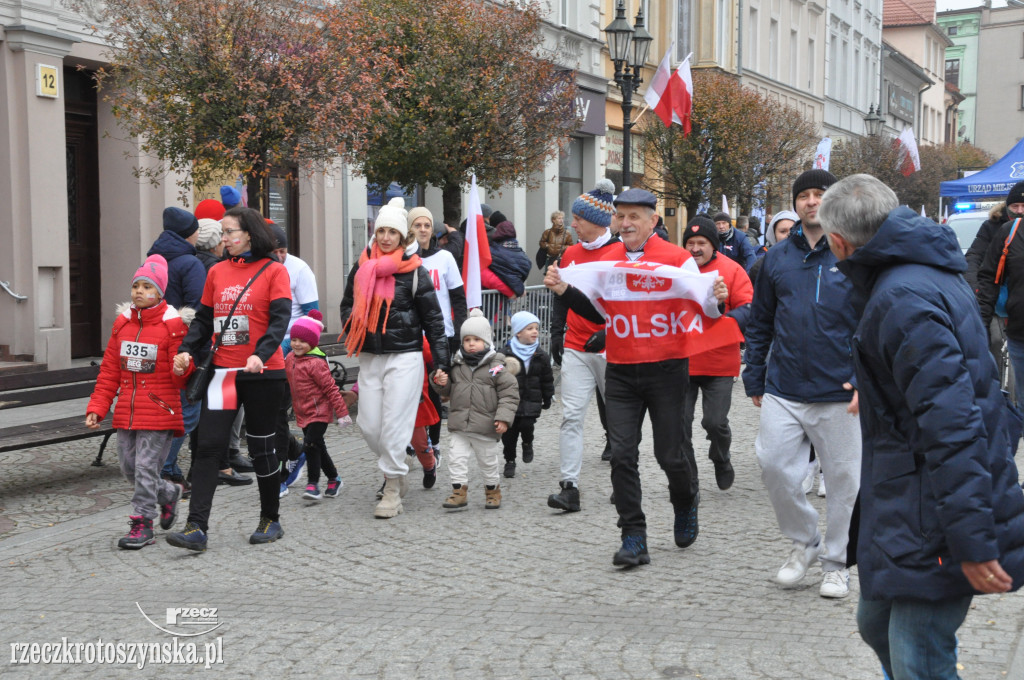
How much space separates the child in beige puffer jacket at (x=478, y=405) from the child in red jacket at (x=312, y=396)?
73cm

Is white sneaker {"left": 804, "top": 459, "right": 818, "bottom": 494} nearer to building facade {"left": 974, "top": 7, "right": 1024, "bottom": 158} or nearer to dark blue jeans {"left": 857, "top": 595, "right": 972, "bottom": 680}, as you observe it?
dark blue jeans {"left": 857, "top": 595, "right": 972, "bottom": 680}

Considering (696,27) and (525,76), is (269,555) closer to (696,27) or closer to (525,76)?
(525,76)

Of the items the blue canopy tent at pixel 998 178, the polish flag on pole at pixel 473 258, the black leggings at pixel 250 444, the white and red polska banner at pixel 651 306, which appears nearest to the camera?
the white and red polska banner at pixel 651 306

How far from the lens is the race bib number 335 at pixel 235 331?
6.59m

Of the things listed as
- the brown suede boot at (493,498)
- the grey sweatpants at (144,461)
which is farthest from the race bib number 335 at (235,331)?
the brown suede boot at (493,498)

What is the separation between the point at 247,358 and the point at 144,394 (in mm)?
625

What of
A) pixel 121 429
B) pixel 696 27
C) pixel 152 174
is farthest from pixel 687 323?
pixel 696 27

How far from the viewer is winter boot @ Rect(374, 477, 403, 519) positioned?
7.30 metres

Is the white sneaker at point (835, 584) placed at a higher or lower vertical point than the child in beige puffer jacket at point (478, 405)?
lower

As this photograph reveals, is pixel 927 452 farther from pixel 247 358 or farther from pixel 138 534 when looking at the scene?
pixel 138 534

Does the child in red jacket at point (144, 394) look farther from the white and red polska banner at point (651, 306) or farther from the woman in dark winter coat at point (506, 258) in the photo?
the woman in dark winter coat at point (506, 258)

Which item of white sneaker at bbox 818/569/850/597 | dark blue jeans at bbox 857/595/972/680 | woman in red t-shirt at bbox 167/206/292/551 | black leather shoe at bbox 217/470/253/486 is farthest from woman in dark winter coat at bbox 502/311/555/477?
dark blue jeans at bbox 857/595/972/680

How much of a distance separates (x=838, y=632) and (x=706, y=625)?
54 cm

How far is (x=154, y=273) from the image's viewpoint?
672 centimetres
